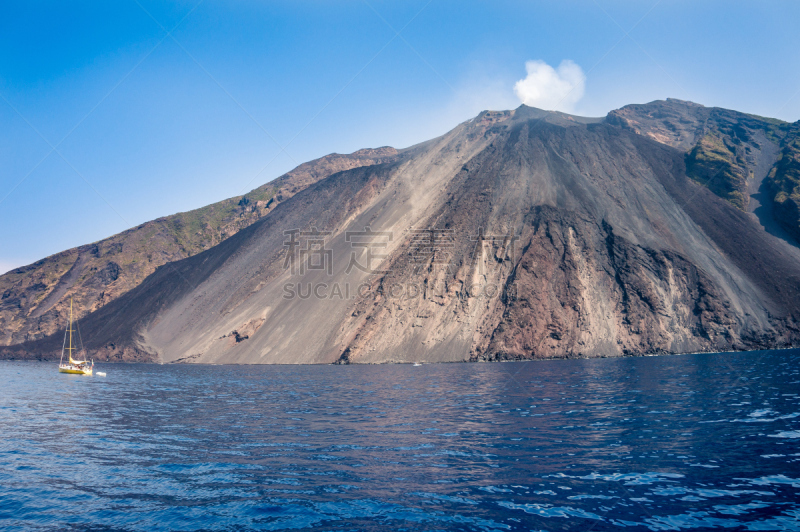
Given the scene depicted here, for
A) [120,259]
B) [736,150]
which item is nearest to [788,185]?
[736,150]

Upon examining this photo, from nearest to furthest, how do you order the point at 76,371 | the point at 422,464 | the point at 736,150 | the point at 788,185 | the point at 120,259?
1. the point at 422,464
2. the point at 76,371
3. the point at 788,185
4. the point at 736,150
5. the point at 120,259

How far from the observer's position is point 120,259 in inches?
5123

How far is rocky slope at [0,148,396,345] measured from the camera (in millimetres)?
119688

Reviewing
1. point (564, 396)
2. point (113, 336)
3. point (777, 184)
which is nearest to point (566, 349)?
point (564, 396)

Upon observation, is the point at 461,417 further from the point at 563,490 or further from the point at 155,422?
the point at 155,422

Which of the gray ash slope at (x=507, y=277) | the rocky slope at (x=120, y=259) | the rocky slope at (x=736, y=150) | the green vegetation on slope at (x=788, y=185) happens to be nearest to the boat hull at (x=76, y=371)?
the gray ash slope at (x=507, y=277)

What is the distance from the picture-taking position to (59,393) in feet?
115

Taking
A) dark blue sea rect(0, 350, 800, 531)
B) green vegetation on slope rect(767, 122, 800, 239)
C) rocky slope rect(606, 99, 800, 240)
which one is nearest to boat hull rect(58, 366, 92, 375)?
dark blue sea rect(0, 350, 800, 531)

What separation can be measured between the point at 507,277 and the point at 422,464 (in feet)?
211

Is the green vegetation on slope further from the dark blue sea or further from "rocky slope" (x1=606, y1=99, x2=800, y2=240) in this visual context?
the dark blue sea

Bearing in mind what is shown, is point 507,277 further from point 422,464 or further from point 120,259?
point 120,259

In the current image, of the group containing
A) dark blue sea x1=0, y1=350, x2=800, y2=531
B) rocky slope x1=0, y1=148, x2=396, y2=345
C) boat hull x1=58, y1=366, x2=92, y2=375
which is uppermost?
rocky slope x1=0, y1=148, x2=396, y2=345

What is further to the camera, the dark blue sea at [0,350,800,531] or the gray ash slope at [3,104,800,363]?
the gray ash slope at [3,104,800,363]

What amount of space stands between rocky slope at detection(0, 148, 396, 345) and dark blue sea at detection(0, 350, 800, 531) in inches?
4623
